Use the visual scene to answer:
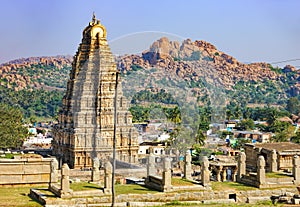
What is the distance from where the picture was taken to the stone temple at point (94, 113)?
52312 millimetres

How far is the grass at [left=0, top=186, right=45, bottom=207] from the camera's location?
2558cm

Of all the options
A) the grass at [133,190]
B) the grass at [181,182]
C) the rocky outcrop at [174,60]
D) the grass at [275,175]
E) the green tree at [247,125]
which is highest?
the rocky outcrop at [174,60]

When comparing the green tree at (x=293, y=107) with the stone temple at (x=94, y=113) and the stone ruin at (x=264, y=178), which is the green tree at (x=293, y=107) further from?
the stone ruin at (x=264, y=178)

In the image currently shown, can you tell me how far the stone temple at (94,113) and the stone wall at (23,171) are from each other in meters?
18.7

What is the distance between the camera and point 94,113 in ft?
174

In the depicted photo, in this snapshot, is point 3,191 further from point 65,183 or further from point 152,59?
point 152,59

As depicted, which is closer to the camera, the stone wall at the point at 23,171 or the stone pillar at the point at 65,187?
the stone pillar at the point at 65,187

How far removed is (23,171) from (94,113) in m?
21.3

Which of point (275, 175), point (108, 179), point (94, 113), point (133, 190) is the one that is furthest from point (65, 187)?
point (94, 113)

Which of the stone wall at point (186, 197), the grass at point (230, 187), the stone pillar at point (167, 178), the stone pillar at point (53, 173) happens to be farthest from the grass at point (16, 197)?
the grass at point (230, 187)

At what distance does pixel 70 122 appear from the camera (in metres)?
54.4

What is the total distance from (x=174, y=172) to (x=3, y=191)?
2287 cm

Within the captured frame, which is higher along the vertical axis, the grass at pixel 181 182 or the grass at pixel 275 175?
the grass at pixel 275 175

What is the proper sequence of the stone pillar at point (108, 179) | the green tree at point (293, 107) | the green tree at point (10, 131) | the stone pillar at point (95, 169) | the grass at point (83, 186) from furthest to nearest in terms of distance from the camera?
1. the green tree at point (293, 107)
2. the green tree at point (10, 131)
3. the stone pillar at point (95, 169)
4. the grass at point (83, 186)
5. the stone pillar at point (108, 179)
